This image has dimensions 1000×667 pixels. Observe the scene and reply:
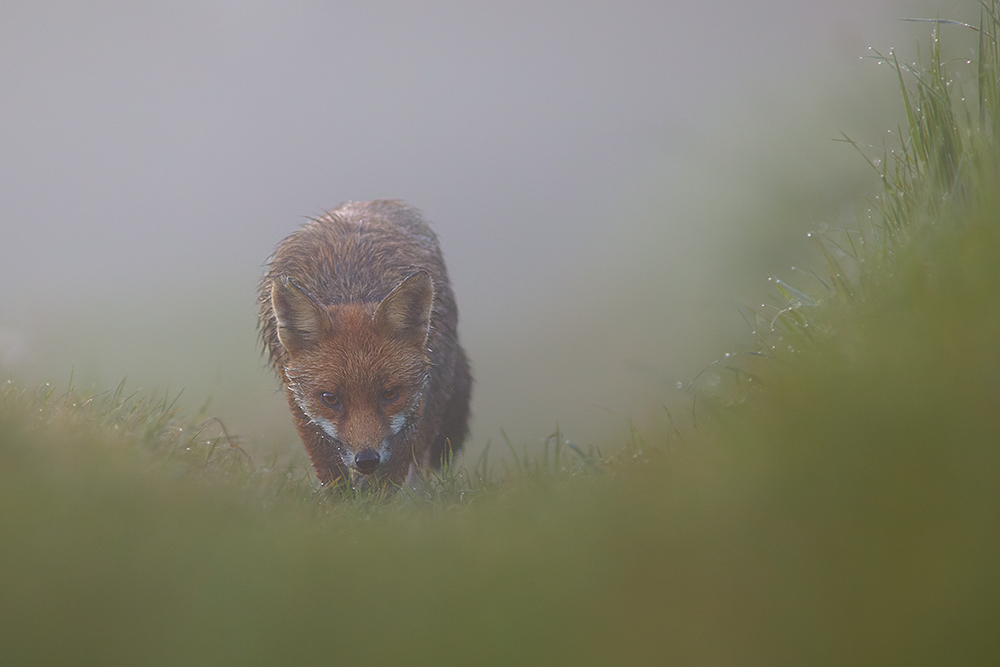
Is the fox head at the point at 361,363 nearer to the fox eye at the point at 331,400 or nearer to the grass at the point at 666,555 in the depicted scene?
the fox eye at the point at 331,400

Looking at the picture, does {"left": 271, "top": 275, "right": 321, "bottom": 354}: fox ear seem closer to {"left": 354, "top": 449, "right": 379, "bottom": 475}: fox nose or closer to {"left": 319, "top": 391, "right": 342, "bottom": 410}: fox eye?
{"left": 319, "top": 391, "right": 342, "bottom": 410}: fox eye

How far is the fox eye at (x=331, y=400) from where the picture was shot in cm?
477

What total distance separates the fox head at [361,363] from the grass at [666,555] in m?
2.88

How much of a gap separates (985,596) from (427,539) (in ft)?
3.69

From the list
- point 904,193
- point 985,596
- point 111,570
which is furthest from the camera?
point 904,193

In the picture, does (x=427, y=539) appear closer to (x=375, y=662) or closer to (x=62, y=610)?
(x=375, y=662)

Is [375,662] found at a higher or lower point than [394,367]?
lower

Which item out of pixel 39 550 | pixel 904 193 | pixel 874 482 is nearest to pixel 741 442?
pixel 874 482

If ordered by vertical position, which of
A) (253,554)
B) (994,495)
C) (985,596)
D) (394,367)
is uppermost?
(394,367)

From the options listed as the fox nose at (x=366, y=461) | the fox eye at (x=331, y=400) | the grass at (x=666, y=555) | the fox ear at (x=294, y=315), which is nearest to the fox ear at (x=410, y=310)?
the fox ear at (x=294, y=315)

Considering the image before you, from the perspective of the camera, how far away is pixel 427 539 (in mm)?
1791

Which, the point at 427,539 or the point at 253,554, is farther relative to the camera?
the point at 427,539

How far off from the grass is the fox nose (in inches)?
104

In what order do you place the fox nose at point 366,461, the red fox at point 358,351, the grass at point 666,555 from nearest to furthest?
the grass at point 666,555 < the fox nose at point 366,461 < the red fox at point 358,351
